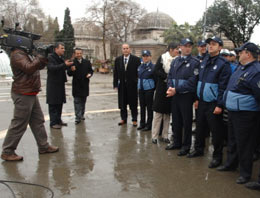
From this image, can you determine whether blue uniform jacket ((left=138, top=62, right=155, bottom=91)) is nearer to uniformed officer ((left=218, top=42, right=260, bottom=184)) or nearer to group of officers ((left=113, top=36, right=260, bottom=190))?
group of officers ((left=113, top=36, right=260, bottom=190))

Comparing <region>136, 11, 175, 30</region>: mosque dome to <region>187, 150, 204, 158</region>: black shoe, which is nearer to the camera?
<region>187, 150, 204, 158</region>: black shoe

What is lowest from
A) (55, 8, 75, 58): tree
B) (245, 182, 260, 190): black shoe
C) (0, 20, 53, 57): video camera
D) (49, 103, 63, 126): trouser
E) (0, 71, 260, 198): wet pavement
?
(0, 71, 260, 198): wet pavement

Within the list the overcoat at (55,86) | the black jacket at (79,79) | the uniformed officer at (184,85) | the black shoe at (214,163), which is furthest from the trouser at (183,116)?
the black jacket at (79,79)

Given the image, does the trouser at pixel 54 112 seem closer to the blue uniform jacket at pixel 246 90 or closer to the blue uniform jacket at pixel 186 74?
the blue uniform jacket at pixel 186 74

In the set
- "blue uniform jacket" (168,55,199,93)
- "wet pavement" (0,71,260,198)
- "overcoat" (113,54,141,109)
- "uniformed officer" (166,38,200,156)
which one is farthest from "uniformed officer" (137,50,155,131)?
"blue uniform jacket" (168,55,199,93)

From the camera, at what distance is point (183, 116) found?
500 centimetres

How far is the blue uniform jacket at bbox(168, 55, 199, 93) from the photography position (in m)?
4.78

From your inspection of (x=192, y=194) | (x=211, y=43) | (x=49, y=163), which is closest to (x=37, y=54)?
(x=49, y=163)

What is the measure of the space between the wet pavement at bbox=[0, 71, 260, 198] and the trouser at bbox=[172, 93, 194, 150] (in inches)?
13.0

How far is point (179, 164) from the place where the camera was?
181 inches

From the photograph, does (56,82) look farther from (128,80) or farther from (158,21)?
(158,21)

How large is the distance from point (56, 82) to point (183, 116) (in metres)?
3.24

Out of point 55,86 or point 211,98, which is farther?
point 55,86

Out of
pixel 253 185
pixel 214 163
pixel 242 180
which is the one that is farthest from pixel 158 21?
pixel 253 185
